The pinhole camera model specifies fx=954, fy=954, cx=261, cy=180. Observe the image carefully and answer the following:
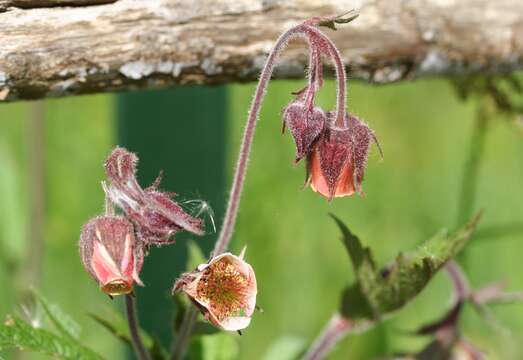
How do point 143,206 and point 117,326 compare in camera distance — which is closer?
point 143,206

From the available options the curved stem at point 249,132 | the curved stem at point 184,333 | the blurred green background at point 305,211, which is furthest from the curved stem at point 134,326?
the blurred green background at point 305,211

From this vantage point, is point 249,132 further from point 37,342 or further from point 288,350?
point 288,350

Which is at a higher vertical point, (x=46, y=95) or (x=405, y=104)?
(x=46, y=95)

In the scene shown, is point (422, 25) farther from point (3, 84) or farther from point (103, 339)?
point (103, 339)

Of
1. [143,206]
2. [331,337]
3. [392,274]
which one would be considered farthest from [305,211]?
[143,206]

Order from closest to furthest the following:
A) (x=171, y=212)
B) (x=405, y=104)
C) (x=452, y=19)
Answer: (x=171, y=212) → (x=452, y=19) → (x=405, y=104)

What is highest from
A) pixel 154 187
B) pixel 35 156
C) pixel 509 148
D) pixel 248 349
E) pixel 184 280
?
pixel 154 187

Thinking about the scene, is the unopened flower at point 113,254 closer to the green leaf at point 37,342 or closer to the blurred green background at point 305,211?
the green leaf at point 37,342

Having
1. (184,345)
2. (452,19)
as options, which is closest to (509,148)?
(452,19)
